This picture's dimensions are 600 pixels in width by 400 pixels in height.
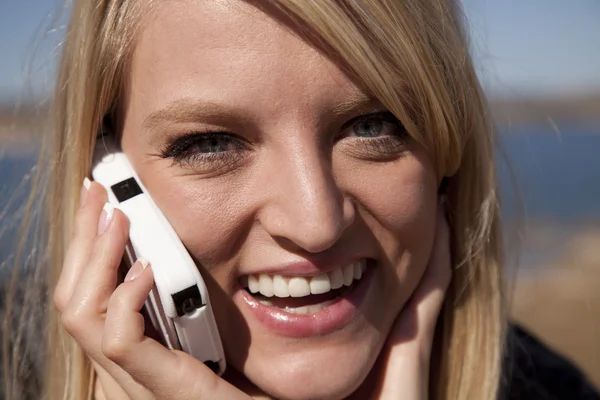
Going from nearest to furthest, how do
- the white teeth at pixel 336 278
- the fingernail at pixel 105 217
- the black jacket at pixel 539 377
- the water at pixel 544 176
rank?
the white teeth at pixel 336 278, the fingernail at pixel 105 217, the water at pixel 544 176, the black jacket at pixel 539 377

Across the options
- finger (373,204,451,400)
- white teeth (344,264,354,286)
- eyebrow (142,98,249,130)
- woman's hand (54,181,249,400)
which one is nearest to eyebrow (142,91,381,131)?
eyebrow (142,98,249,130)

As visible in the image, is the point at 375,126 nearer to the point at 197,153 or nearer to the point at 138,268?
the point at 197,153

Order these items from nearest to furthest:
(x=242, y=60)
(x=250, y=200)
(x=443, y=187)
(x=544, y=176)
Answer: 1. (x=242, y=60)
2. (x=250, y=200)
3. (x=443, y=187)
4. (x=544, y=176)

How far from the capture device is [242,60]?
75.7 inches

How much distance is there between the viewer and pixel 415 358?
2.53 m

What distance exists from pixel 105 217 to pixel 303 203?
715mm

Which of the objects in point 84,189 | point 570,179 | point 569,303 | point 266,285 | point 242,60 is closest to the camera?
point 242,60

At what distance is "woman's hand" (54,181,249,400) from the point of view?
2062 millimetres

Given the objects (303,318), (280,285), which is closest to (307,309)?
(303,318)

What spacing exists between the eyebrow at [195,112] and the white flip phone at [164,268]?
0.90ft

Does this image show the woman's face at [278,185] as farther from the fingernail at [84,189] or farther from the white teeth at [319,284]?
the fingernail at [84,189]

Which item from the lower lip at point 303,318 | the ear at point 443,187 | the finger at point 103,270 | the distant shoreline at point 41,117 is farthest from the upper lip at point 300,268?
the distant shoreline at point 41,117

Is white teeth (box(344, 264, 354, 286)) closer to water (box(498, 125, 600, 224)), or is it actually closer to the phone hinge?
the phone hinge

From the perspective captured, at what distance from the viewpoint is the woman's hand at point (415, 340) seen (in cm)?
249
